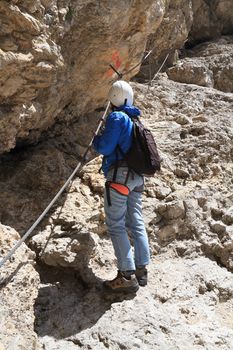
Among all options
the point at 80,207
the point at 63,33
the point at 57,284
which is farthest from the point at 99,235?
the point at 63,33

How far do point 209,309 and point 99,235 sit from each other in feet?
4.83

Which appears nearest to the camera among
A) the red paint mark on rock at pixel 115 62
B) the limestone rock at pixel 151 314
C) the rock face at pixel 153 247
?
the limestone rock at pixel 151 314

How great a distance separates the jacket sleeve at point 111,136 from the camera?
171 inches

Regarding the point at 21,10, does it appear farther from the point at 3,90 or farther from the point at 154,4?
the point at 154,4

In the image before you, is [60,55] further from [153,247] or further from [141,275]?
[141,275]

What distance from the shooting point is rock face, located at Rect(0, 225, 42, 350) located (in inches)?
128

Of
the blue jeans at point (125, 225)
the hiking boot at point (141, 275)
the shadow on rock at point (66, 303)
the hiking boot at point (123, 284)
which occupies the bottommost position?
the shadow on rock at point (66, 303)

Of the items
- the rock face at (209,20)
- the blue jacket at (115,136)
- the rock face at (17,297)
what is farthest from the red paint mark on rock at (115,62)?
the rock face at (209,20)

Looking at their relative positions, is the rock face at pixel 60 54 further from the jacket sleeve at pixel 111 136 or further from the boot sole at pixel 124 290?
the boot sole at pixel 124 290

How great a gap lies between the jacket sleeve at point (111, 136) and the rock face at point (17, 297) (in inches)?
48.4

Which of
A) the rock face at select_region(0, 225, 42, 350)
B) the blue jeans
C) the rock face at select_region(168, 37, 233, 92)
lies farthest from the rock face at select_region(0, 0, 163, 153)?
the rock face at select_region(168, 37, 233, 92)

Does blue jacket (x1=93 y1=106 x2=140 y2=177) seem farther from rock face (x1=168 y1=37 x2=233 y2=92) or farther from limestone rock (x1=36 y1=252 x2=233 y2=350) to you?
rock face (x1=168 y1=37 x2=233 y2=92)

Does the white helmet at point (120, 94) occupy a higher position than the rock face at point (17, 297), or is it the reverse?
the white helmet at point (120, 94)

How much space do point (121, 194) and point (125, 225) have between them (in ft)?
1.46
